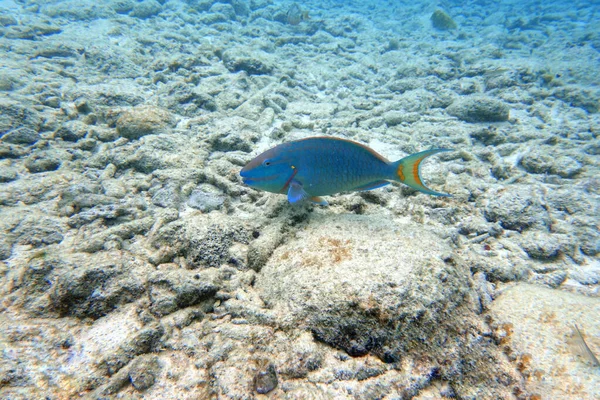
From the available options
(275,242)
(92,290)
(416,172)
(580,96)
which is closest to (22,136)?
(92,290)

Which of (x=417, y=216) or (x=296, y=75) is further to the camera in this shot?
(x=296, y=75)

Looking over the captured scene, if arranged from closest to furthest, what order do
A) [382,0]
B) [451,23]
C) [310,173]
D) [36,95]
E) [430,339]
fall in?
[430,339]
[310,173]
[36,95]
[451,23]
[382,0]

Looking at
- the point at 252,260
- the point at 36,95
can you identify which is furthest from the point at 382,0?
the point at 252,260

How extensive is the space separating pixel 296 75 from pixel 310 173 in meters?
5.93

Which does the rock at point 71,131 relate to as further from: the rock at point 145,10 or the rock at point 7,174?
the rock at point 145,10

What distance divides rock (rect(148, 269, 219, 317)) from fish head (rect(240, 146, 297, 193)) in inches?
30.5

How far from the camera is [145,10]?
10.7 metres

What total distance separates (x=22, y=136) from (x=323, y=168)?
Result: 13.1 feet

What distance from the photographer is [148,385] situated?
1320 millimetres

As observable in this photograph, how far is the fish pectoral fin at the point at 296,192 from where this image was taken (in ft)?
6.49

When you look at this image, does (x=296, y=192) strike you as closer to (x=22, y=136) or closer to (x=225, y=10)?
(x=22, y=136)

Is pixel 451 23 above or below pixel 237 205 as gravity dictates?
above

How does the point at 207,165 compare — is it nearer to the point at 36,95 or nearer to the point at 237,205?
the point at 237,205

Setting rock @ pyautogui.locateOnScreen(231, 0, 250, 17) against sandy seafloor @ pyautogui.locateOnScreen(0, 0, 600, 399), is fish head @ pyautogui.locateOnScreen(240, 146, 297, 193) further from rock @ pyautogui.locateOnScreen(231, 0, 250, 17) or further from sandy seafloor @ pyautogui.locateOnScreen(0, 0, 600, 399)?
rock @ pyautogui.locateOnScreen(231, 0, 250, 17)
